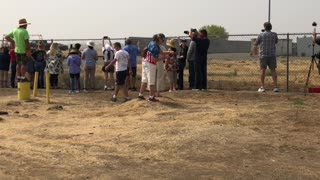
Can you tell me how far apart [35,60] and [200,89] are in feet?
19.2

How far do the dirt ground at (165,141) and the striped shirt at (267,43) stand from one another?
2.16 metres

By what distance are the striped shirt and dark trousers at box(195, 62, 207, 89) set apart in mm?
1698

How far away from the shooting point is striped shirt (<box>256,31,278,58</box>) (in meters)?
14.1

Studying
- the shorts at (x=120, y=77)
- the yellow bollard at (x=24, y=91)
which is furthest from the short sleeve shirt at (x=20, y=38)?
the shorts at (x=120, y=77)

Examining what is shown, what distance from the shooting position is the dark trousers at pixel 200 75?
14.8m

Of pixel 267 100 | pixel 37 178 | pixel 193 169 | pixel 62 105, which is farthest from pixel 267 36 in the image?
pixel 37 178

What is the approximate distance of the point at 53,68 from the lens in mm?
17016

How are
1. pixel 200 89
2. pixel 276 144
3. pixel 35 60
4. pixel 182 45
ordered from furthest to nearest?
1. pixel 35 60
2. pixel 182 45
3. pixel 200 89
4. pixel 276 144

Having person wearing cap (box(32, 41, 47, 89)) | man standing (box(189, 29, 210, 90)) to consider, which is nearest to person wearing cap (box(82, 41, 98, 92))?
person wearing cap (box(32, 41, 47, 89))

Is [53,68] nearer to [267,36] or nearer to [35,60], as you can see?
[35,60]

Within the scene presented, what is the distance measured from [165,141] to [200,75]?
7195 millimetres

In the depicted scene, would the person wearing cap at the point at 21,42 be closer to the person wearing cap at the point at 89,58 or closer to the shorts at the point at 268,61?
the person wearing cap at the point at 89,58

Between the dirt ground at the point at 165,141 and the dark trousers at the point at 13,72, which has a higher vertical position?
the dark trousers at the point at 13,72

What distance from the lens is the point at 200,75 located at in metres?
15.0
